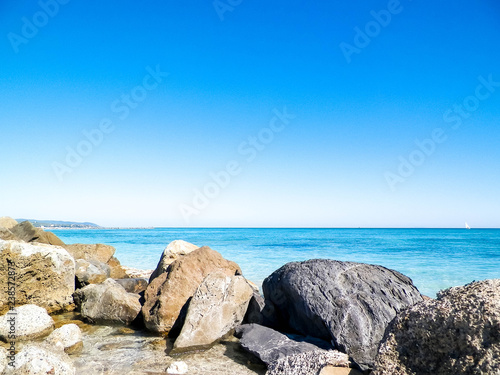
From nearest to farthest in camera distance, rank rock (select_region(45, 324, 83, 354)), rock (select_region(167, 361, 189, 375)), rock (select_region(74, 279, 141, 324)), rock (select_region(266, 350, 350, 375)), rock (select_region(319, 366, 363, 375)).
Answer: rock (select_region(319, 366, 363, 375)) < rock (select_region(266, 350, 350, 375)) < rock (select_region(167, 361, 189, 375)) < rock (select_region(45, 324, 83, 354)) < rock (select_region(74, 279, 141, 324))

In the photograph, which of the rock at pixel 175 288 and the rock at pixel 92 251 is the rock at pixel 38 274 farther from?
the rock at pixel 92 251

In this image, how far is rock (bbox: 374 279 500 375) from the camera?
7.88 ft

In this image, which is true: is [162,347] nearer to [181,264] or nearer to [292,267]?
[181,264]

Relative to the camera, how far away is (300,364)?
3.86 meters

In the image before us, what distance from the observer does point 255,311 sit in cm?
604

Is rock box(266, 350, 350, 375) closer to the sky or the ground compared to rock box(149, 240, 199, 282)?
closer to the ground

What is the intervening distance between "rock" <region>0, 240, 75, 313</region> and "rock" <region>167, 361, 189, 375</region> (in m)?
4.34

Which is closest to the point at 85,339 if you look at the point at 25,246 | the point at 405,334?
the point at 25,246

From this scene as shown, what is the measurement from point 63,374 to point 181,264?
10.5 ft

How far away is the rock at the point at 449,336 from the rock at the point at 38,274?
7.03m

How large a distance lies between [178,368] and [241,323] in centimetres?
183

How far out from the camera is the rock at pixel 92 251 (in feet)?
41.4

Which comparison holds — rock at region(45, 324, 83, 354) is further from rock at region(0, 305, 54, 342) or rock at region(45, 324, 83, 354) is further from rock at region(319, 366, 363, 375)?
rock at region(319, 366, 363, 375)

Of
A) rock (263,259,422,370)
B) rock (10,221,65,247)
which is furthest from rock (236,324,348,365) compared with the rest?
rock (10,221,65,247)
